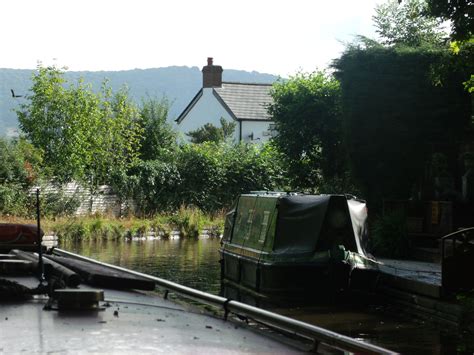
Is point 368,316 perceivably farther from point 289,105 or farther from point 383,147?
point 289,105

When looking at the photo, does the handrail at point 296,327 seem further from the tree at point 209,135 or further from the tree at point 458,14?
the tree at point 209,135

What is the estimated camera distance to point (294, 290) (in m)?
17.7

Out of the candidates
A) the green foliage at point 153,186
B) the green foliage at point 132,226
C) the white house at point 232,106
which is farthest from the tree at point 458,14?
the white house at point 232,106

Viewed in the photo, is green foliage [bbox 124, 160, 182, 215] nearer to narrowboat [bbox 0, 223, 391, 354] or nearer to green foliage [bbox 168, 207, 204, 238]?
green foliage [bbox 168, 207, 204, 238]

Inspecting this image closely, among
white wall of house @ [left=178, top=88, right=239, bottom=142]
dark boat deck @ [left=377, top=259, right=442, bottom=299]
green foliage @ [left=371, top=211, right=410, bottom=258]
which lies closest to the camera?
dark boat deck @ [left=377, top=259, right=442, bottom=299]

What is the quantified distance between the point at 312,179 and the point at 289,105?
11.2 feet

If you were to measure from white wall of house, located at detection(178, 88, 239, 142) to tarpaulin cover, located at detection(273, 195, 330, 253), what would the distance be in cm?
4213

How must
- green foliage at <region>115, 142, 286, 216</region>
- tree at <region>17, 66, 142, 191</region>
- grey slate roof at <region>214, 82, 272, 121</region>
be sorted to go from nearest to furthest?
green foliage at <region>115, 142, 286, 216</region> → tree at <region>17, 66, 142, 191</region> → grey slate roof at <region>214, 82, 272, 121</region>

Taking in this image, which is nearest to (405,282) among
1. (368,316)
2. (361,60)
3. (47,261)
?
(368,316)

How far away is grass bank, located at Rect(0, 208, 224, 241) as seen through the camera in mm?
32656

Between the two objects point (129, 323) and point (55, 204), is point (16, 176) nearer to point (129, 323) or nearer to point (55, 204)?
point (55, 204)

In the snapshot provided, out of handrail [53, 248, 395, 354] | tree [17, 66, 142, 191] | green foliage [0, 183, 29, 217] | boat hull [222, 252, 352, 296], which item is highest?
tree [17, 66, 142, 191]

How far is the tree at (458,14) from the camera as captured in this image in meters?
15.2

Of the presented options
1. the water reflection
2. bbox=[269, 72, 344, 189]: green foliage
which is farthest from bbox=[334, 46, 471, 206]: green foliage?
bbox=[269, 72, 344, 189]: green foliage
